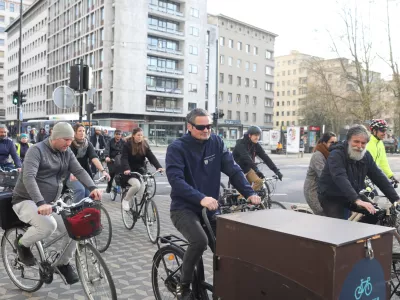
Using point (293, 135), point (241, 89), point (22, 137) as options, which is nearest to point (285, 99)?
point (241, 89)

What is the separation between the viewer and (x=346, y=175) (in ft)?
13.3

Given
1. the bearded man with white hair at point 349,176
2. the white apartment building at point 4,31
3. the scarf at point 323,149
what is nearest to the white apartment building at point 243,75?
the white apartment building at point 4,31

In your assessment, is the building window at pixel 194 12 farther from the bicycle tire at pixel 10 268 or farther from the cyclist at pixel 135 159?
the bicycle tire at pixel 10 268

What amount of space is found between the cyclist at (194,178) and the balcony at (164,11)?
59.9 m

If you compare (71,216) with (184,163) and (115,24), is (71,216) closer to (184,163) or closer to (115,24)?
(184,163)

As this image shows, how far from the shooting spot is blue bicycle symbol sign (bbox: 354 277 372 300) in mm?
2223

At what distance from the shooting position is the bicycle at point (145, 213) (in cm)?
644

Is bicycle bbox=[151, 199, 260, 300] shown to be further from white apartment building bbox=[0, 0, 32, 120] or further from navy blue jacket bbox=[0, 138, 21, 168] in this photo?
white apartment building bbox=[0, 0, 32, 120]

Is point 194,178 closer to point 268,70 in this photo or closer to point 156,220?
point 156,220

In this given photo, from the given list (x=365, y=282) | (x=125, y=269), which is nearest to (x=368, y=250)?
(x=365, y=282)

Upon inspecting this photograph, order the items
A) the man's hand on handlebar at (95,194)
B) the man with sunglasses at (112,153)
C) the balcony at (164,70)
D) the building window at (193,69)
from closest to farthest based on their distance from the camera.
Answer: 1. the man's hand on handlebar at (95,194)
2. the man with sunglasses at (112,153)
3. the balcony at (164,70)
4. the building window at (193,69)

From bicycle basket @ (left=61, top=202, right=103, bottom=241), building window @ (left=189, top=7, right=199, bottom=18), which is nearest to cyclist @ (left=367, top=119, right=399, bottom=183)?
bicycle basket @ (left=61, top=202, right=103, bottom=241)

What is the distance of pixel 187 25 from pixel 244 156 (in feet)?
194

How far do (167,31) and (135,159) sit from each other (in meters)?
57.2
